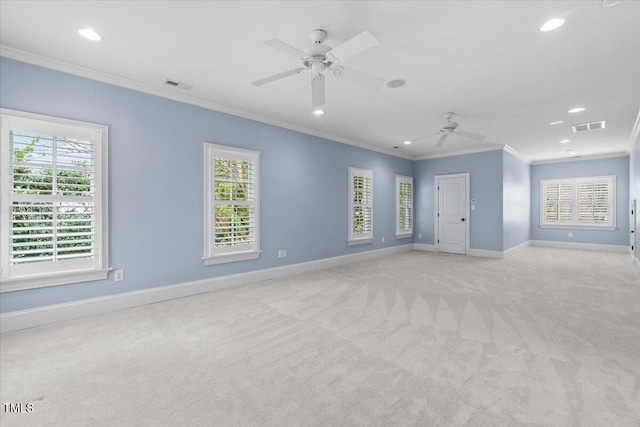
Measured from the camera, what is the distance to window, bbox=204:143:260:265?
164 inches

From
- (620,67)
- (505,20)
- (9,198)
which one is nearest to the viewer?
(505,20)

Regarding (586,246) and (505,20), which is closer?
(505,20)

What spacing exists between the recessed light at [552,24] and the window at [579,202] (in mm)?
8145

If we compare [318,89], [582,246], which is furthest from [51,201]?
[582,246]

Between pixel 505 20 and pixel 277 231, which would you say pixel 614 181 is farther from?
pixel 277 231

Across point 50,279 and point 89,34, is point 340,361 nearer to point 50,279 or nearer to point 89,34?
point 50,279

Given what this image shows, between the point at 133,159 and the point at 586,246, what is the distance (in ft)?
36.1

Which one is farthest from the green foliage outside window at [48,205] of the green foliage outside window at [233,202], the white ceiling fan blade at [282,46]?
the white ceiling fan blade at [282,46]

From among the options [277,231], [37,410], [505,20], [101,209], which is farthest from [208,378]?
[505,20]

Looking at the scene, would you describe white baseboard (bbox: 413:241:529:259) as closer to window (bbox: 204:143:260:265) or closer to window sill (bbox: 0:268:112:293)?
window (bbox: 204:143:260:265)

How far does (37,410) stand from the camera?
1.75m

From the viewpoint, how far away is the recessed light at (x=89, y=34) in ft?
8.24

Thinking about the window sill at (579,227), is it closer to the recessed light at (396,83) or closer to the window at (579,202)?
the window at (579,202)

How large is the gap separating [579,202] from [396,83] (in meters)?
8.30
